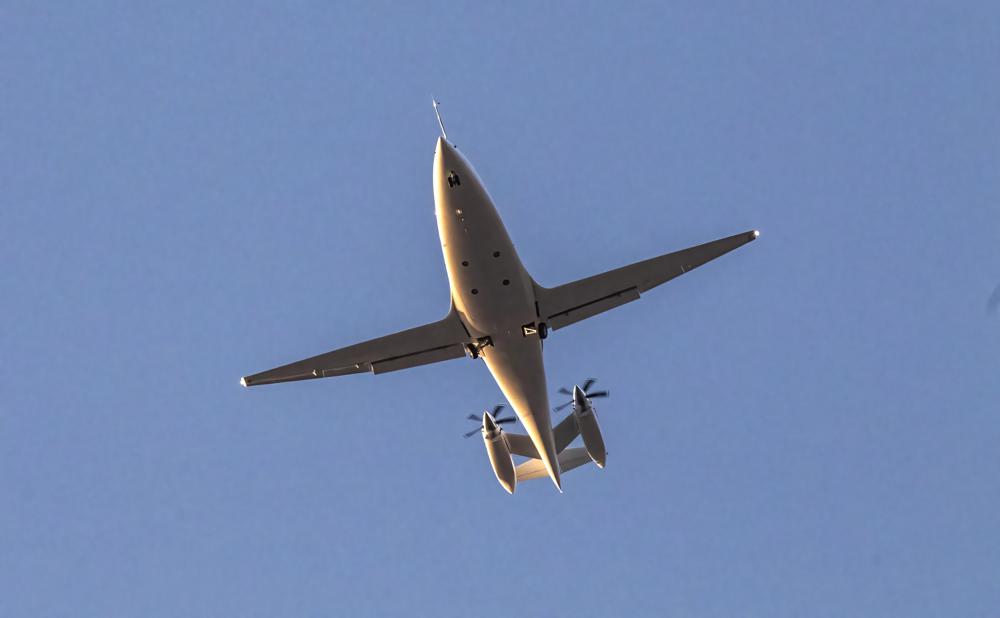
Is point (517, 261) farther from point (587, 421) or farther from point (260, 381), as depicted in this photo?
point (260, 381)

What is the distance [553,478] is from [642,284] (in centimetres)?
847

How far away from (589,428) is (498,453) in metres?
3.68

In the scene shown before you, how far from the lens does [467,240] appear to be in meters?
39.8

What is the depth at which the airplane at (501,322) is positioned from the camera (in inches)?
1577

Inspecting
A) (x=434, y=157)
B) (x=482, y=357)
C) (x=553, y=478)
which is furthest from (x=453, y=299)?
(x=553, y=478)

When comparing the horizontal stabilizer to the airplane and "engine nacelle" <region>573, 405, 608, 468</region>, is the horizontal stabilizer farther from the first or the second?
"engine nacelle" <region>573, 405, 608, 468</region>

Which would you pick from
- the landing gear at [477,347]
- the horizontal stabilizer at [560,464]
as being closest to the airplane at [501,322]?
the landing gear at [477,347]

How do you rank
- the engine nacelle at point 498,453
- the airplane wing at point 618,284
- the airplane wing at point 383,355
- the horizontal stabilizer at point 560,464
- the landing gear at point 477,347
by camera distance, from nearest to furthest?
the landing gear at point 477,347 < the airplane wing at point 618,284 < the airplane wing at point 383,355 < the engine nacelle at point 498,453 < the horizontal stabilizer at point 560,464

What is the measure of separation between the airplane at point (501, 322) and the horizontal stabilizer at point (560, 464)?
243 centimetres

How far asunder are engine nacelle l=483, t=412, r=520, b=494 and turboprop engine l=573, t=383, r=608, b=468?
9.97ft

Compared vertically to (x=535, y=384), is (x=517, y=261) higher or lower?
higher

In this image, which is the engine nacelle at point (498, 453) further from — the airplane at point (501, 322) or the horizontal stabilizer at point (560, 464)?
the horizontal stabilizer at point (560, 464)

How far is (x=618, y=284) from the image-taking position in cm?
4384

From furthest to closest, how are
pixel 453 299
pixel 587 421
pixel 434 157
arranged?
pixel 587 421
pixel 453 299
pixel 434 157
